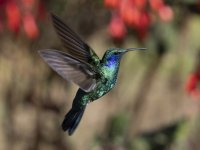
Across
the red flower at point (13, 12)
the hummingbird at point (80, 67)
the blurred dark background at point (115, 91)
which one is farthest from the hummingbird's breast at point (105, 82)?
the blurred dark background at point (115, 91)

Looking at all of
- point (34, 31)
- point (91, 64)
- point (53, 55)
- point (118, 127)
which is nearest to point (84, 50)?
point (91, 64)

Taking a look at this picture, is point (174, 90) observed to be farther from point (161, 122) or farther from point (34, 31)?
point (34, 31)

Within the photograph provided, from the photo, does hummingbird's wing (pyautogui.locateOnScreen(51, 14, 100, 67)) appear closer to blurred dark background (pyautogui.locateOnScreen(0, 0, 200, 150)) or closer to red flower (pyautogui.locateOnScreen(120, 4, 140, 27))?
red flower (pyautogui.locateOnScreen(120, 4, 140, 27))

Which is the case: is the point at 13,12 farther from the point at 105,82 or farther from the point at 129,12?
the point at 105,82

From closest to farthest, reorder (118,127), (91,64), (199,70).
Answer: (91,64) < (199,70) < (118,127)

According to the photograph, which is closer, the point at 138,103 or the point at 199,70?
the point at 199,70
